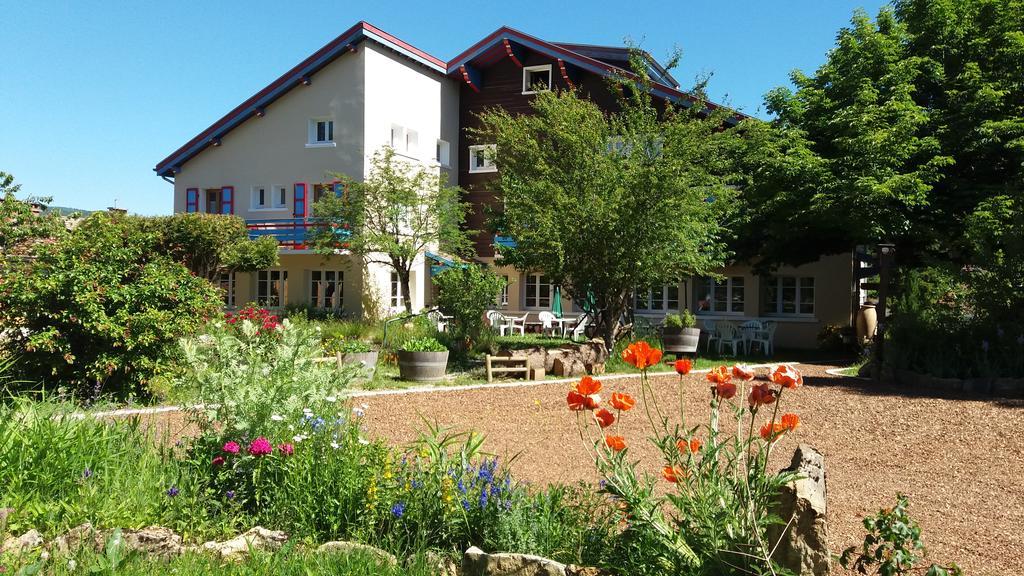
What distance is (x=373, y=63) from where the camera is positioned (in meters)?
22.6

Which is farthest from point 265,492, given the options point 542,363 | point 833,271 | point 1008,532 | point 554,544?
point 833,271

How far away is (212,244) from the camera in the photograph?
20.2 meters

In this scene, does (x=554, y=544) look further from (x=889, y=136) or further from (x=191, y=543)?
(x=889, y=136)

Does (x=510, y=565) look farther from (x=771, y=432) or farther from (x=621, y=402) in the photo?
(x=771, y=432)

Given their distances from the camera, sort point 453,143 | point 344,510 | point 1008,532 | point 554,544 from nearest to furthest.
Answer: point 554,544 < point 344,510 < point 1008,532 < point 453,143

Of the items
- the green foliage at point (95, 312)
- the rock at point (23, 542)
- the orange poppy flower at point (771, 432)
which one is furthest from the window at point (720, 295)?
the rock at point (23, 542)

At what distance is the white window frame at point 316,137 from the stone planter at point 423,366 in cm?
1299

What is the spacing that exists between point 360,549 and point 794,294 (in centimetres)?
1932

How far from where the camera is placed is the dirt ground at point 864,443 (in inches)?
180

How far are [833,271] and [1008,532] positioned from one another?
16723 millimetres

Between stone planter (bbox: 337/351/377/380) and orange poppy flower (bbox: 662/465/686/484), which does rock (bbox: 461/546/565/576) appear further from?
stone planter (bbox: 337/351/377/380)

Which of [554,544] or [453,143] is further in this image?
[453,143]

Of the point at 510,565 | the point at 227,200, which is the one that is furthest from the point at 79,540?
the point at 227,200

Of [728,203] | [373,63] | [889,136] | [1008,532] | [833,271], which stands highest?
[373,63]
